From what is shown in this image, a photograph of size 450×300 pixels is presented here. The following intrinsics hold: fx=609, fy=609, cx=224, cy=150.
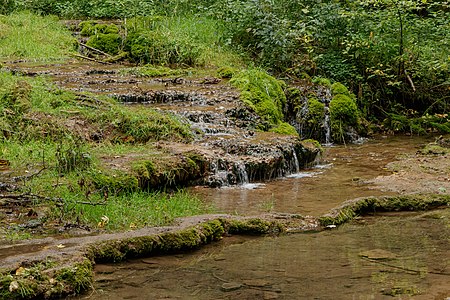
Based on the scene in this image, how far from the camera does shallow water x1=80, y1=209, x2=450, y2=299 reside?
441 centimetres

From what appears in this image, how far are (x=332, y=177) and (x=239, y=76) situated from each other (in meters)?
4.46

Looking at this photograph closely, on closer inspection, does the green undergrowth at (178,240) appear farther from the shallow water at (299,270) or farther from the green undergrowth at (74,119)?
the green undergrowth at (74,119)

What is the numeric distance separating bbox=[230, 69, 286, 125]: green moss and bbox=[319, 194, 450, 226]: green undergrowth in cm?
462

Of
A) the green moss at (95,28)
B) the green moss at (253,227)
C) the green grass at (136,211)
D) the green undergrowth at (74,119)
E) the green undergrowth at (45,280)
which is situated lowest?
the green moss at (253,227)

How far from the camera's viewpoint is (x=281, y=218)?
6.73 m

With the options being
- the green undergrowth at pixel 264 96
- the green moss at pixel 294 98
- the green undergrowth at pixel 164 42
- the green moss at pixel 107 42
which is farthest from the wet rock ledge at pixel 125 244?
the green moss at pixel 107 42

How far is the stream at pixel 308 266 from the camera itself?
174 inches

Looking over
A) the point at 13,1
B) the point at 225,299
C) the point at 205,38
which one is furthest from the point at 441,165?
the point at 13,1

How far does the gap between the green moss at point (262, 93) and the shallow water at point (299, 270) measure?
6071mm

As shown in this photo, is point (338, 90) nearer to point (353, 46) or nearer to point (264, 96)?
point (353, 46)

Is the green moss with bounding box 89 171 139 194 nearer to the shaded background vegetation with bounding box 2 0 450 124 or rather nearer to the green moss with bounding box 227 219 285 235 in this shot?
the green moss with bounding box 227 219 285 235

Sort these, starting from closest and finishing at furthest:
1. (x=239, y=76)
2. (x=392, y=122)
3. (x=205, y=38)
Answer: (x=239, y=76) → (x=392, y=122) → (x=205, y=38)

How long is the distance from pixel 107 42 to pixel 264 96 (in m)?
5.96

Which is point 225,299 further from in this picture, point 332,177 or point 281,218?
point 332,177
